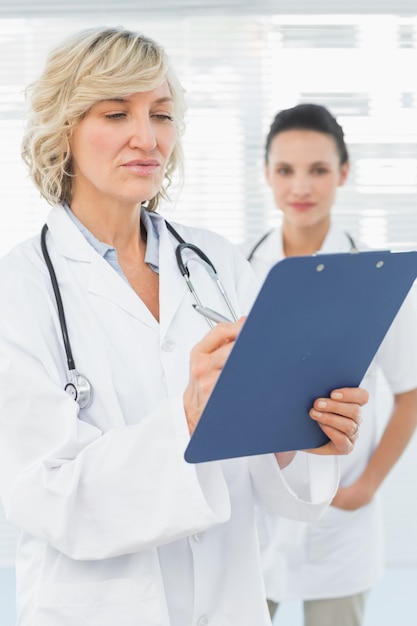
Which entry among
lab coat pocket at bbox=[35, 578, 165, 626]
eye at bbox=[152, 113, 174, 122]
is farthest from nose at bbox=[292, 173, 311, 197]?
lab coat pocket at bbox=[35, 578, 165, 626]

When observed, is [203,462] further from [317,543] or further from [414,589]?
[414,589]

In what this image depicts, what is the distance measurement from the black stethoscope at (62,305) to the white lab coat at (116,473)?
0.05ft

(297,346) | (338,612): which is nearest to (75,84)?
(297,346)

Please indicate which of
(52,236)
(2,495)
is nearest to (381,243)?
(52,236)

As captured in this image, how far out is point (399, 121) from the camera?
3453mm

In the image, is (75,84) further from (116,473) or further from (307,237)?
(307,237)

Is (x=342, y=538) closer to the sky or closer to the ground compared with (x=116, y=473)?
closer to the ground

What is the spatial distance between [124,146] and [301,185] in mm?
957

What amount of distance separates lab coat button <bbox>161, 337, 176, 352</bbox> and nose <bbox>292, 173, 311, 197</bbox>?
976 mm

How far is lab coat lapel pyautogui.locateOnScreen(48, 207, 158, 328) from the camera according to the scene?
1.43m

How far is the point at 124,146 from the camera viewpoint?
4.64 feet

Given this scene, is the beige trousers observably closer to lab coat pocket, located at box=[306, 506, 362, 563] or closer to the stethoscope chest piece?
lab coat pocket, located at box=[306, 506, 362, 563]

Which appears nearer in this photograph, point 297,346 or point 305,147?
point 297,346

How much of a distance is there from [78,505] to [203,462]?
191 millimetres
